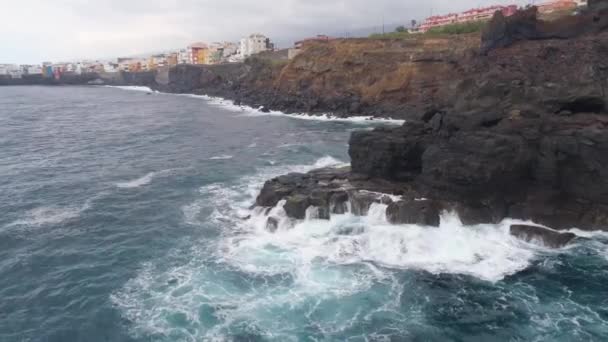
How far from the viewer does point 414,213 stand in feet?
113

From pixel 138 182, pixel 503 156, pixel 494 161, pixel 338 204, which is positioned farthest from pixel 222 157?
pixel 503 156

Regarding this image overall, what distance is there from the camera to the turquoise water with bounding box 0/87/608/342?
23.5 metres

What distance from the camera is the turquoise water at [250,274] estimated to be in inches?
926

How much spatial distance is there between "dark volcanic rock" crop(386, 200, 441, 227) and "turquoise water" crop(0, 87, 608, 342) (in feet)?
2.77

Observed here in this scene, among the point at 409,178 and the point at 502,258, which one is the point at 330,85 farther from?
the point at 502,258

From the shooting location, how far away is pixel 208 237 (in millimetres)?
35000

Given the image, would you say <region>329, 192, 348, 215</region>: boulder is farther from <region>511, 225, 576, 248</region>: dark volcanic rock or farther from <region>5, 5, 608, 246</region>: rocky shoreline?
<region>511, 225, 576, 248</region>: dark volcanic rock

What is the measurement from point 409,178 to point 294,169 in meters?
16.1

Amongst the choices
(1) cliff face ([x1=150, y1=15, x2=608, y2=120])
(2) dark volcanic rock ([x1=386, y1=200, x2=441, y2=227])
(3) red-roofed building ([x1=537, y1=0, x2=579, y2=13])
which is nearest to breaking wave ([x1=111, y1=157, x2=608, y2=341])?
(2) dark volcanic rock ([x1=386, y1=200, x2=441, y2=227])

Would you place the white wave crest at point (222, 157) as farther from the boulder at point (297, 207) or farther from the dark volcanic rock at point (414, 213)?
the dark volcanic rock at point (414, 213)

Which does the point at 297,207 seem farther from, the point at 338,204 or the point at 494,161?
the point at 494,161

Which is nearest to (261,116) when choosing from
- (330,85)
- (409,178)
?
(330,85)

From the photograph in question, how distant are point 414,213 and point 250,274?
44.2ft

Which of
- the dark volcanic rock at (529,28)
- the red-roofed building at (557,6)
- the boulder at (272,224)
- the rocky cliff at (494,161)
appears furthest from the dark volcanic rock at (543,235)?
the red-roofed building at (557,6)
